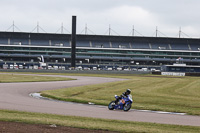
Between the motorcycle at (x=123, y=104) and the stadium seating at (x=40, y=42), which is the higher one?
the stadium seating at (x=40, y=42)

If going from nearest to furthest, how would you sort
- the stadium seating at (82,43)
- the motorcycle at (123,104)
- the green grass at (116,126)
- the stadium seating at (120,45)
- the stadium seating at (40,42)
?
the green grass at (116,126)
the motorcycle at (123,104)
the stadium seating at (40,42)
the stadium seating at (82,43)
the stadium seating at (120,45)

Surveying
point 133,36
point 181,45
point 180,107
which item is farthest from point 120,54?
point 180,107

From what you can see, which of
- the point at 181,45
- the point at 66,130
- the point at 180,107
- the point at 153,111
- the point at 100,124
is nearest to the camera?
the point at 66,130

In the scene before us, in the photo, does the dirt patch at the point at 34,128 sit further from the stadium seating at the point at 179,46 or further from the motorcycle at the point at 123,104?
the stadium seating at the point at 179,46

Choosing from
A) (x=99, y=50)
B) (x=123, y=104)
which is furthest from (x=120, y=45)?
(x=123, y=104)

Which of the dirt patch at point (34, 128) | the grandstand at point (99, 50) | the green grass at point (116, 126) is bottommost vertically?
the green grass at point (116, 126)

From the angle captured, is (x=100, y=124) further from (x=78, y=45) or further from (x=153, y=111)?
(x=78, y=45)

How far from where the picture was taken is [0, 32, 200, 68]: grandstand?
145 m

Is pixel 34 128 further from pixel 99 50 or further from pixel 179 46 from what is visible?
pixel 179 46

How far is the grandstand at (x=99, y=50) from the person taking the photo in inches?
5723

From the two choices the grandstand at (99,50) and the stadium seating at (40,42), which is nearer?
the grandstand at (99,50)

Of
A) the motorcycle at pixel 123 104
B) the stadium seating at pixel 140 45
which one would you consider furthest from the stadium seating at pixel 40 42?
the motorcycle at pixel 123 104

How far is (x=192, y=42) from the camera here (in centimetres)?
15850

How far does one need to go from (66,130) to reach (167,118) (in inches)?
289
